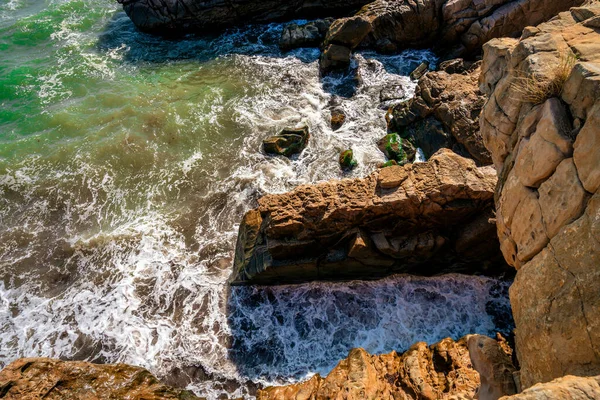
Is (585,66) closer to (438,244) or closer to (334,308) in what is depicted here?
(438,244)

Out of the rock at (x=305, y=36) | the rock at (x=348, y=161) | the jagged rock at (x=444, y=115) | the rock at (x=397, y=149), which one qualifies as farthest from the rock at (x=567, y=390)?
the rock at (x=305, y=36)

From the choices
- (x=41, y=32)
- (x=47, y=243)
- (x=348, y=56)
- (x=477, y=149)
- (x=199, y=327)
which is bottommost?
(x=199, y=327)

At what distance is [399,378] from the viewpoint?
1002cm

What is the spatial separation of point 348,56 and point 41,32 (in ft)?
75.0

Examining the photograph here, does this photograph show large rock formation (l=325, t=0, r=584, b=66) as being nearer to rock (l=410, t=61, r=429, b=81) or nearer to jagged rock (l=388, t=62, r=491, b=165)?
rock (l=410, t=61, r=429, b=81)

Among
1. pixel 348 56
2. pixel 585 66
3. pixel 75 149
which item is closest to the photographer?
pixel 585 66

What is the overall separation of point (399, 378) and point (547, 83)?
7802mm

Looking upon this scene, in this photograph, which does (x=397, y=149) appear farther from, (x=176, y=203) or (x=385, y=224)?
(x=176, y=203)

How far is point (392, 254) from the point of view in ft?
42.4

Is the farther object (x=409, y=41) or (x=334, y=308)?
(x=409, y=41)

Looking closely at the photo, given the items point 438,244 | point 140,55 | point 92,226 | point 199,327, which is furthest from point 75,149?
point 438,244

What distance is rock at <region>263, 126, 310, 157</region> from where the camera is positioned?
745 inches

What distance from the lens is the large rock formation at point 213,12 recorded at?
2772 centimetres

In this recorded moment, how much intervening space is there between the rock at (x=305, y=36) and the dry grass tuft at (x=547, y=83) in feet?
65.7
